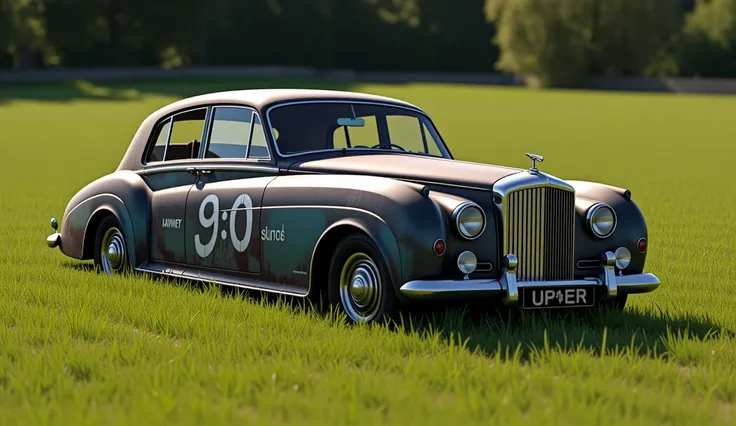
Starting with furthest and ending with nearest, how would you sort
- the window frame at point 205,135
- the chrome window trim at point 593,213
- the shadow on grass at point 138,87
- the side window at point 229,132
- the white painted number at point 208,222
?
the shadow on grass at point 138,87
the side window at point 229,132
the white painted number at point 208,222
the window frame at point 205,135
the chrome window trim at point 593,213

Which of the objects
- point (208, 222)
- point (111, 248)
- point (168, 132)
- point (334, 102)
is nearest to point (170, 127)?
Answer: point (168, 132)

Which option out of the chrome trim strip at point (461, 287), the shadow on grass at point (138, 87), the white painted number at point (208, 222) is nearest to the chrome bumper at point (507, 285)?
the chrome trim strip at point (461, 287)

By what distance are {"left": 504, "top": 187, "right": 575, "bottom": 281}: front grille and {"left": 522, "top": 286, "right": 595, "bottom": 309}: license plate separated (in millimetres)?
187

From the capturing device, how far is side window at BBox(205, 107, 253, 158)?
8.56 m

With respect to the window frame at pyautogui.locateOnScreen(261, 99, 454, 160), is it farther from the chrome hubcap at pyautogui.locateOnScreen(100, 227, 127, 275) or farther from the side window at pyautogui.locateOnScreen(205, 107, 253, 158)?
the chrome hubcap at pyautogui.locateOnScreen(100, 227, 127, 275)

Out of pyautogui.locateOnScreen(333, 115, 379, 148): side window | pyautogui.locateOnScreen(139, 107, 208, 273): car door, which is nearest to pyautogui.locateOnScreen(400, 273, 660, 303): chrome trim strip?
pyautogui.locateOnScreen(333, 115, 379, 148): side window

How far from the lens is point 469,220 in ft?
22.9

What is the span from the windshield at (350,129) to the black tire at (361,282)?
48.0 inches

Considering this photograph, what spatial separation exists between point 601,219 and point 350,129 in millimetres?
1976

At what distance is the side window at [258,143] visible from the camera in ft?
27.4

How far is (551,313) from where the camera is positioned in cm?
777

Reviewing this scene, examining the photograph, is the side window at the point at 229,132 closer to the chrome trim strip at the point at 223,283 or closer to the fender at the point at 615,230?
the chrome trim strip at the point at 223,283

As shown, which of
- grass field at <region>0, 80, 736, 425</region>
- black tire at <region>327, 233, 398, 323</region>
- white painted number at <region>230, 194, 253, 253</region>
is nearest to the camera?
grass field at <region>0, 80, 736, 425</region>

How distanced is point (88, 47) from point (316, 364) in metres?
73.9
